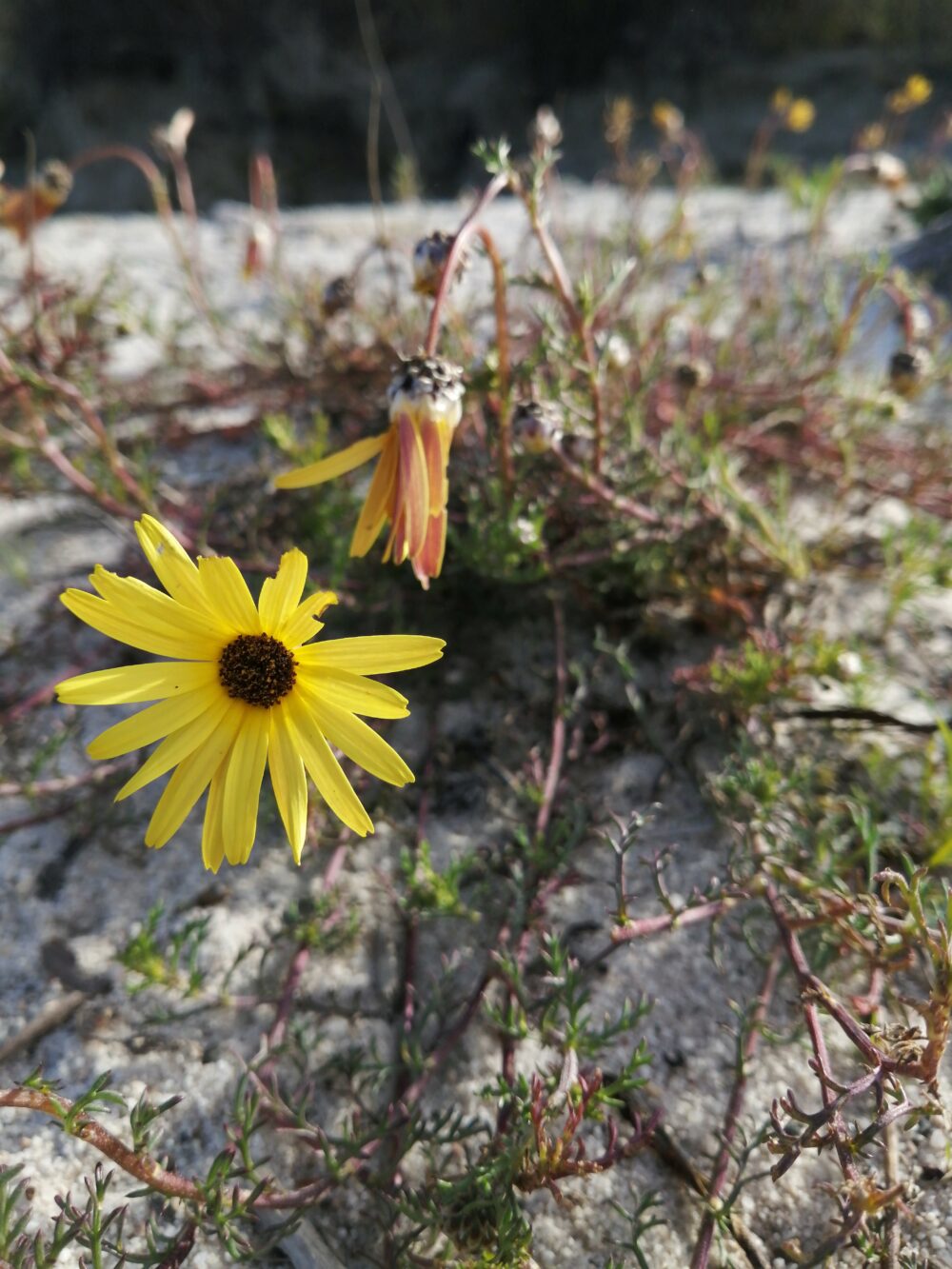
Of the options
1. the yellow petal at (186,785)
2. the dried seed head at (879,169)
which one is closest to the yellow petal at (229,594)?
the yellow petal at (186,785)

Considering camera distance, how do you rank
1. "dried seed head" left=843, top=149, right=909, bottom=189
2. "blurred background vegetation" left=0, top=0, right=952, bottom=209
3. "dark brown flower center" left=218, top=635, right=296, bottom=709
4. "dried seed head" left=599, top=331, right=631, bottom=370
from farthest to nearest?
"blurred background vegetation" left=0, top=0, right=952, bottom=209, "dried seed head" left=843, top=149, right=909, bottom=189, "dried seed head" left=599, top=331, right=631, bottom=370, "dark brown flower center" left=218, top=635, right=296, bottom=709

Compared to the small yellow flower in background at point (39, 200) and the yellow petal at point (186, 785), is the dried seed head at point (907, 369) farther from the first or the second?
the small yellow flower in background at point (39, 200)

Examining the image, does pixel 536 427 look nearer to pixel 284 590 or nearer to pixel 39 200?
pixel 284 590

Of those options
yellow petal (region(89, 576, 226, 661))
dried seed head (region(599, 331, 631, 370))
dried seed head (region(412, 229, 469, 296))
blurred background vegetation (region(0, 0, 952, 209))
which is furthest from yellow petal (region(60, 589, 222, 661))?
blurred background vegetation (region(0, 0, 952, 209))

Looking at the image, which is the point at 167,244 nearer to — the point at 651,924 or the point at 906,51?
the point at 651,924

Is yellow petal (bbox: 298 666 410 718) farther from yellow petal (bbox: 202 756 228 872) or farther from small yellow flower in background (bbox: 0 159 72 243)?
small yellow flower in background (bbox: 0 159 72 243)

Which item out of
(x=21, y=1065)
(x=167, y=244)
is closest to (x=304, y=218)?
(x=167, y=244)
